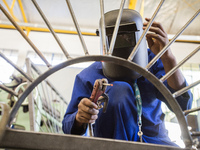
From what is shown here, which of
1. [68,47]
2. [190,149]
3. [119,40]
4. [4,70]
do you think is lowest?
[190,149]

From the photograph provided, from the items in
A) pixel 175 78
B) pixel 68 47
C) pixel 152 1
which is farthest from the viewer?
pixel 68 47

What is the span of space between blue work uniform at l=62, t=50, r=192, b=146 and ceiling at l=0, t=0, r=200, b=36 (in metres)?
2.67

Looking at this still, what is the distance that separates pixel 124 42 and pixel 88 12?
3.34m

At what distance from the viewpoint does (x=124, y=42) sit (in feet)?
1.53

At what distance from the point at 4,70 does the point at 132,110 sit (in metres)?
3.16

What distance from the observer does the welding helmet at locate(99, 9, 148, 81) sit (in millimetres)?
465

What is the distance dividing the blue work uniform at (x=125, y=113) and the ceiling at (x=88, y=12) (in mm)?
2673

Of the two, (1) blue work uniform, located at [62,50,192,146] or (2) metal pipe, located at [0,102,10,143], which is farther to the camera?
(1) blue work uniform, located at [62,50,192,146]

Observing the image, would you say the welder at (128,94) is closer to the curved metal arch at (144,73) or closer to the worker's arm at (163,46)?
the worker's arm at (163,46)

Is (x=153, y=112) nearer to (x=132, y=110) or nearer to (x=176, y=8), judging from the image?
(x=132, y=110)

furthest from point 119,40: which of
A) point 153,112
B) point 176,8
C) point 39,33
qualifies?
point 39,33

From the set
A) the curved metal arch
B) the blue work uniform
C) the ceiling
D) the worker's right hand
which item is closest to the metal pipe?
the curved metal arch

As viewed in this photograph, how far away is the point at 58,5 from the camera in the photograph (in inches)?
136

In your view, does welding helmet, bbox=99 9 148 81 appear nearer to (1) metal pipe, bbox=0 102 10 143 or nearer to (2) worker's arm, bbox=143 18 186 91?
(2) worker's arm, bbox=143 18 186 91
